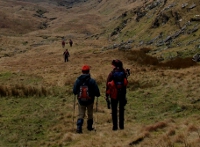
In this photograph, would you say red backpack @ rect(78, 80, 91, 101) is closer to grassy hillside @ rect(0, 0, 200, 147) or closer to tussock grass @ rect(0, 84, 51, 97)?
grassy hillside @ rect(0, 0, 200, 147)

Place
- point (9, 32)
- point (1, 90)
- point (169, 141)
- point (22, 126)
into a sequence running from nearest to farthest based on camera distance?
1. point (169, 141)
2. point (22, 126)
3. point (1, 90)
4. point (9, 32)

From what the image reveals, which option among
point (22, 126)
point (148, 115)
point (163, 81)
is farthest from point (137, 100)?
point (22, 126)

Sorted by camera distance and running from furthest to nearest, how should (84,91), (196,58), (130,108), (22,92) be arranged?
(196,58), (22,92), (130,108), (84,91)

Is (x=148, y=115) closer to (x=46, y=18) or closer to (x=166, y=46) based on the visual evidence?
(x=166, y=46)

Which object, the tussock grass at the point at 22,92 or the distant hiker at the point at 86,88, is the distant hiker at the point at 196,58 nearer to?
the tussock grass at the point at 22,92

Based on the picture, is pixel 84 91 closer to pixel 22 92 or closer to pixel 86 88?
pixel 86 88

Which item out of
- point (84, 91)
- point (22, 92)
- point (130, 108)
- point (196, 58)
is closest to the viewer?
point (84, 91)

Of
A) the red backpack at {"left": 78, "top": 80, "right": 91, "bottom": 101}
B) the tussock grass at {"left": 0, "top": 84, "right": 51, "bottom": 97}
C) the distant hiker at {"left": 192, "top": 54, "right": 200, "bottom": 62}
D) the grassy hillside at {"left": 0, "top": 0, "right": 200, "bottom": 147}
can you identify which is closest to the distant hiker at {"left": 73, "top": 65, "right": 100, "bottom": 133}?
the red backpack at {"left": 78, "top": 80, "right": 91, "bottom": 101}

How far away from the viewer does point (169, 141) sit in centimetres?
972

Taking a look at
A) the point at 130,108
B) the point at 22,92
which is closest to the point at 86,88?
the point at 130,108

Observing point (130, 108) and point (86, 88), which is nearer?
point (86, 88)

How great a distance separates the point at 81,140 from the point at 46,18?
18246 centimetres

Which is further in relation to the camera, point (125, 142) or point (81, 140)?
point (81, 140)

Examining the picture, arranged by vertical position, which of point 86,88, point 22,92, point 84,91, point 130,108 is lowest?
point 130,108
